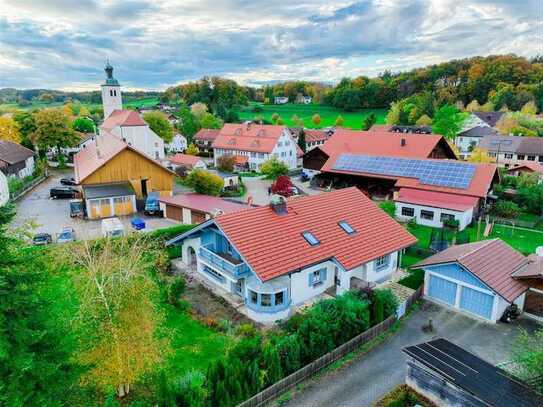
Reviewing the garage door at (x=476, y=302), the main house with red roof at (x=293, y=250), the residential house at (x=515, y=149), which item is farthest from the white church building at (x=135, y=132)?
the residential house at (x=515, y=149)

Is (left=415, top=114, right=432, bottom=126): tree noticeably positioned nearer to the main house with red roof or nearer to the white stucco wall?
the white stucco wall

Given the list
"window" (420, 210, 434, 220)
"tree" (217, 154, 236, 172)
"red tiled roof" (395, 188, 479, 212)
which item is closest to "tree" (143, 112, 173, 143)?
"tree" (217, 154, 236, 172)

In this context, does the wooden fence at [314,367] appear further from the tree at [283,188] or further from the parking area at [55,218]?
the tree at [283,188]

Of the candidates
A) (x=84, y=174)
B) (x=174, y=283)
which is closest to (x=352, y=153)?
(x=84, y=174)

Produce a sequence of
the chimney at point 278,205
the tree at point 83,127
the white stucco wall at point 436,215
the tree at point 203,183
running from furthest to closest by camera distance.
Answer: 1. the tree at point 83,127
2. the tree at point 203,183
3. the white stucco wall at point 436,215
4. the chimney at point 278,205

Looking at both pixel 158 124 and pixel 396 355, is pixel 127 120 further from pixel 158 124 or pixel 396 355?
pixel 396 355

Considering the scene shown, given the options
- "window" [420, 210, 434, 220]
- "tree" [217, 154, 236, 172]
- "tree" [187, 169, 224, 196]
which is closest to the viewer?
"window" [420, 210, 434, 220]

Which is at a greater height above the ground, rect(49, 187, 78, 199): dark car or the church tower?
the church tower

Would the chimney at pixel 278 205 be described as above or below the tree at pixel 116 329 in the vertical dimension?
above
